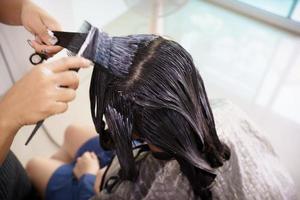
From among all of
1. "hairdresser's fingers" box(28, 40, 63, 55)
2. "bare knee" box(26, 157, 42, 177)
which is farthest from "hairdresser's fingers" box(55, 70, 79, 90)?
"bare knee" box(26, 157, 42, 177)

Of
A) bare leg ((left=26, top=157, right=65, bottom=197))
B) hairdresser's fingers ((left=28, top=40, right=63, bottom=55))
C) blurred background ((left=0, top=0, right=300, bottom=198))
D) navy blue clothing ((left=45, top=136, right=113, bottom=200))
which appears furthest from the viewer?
blurred background ((left=0, top=0, right=300, bottom=198))

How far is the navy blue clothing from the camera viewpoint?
3.72 feet

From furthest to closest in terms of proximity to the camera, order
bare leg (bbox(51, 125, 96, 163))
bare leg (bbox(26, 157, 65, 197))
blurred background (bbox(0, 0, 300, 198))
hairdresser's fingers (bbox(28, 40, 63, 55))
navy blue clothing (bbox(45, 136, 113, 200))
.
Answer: blurred background (bbox(0, 0, 300, 198)) → bare leg (bbox(51, 125, 96, 163)) → bare leg (bbox(26, 157, 65, 197)) → navy blue clothing (bbox(45, 136, 113, 200)) → hairdresser's fingers (bbox(28, 40, 63, 55))

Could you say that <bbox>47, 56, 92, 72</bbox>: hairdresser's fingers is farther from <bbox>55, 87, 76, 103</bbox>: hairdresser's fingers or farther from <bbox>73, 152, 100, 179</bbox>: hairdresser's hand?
<bbox>73, 152, 100, 179</bbox>: hairdresser's hand

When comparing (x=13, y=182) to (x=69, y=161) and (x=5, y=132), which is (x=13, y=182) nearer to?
(x=69, y=161)

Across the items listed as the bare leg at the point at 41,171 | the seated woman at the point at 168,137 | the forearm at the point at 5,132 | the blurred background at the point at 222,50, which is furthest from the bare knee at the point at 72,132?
the forearm at the point at 5,132

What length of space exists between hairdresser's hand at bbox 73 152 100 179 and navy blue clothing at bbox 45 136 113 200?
19 mm

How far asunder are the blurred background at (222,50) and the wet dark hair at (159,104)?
73 centimetres

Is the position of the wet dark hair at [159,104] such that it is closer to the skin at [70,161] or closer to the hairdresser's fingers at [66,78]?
the hairdresser's fingers at [66,78]

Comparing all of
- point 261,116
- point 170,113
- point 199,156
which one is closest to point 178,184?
point 199,156

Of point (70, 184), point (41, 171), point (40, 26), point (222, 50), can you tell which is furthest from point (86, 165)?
point (222, 50)

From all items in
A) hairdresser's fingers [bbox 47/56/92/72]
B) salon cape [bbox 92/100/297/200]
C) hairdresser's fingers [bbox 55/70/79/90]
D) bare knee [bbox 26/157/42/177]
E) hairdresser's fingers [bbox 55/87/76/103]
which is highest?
hairdresser's fingers [bbox 47/56/92/72]

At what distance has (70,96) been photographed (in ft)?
2.10

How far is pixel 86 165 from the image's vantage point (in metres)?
1.21
